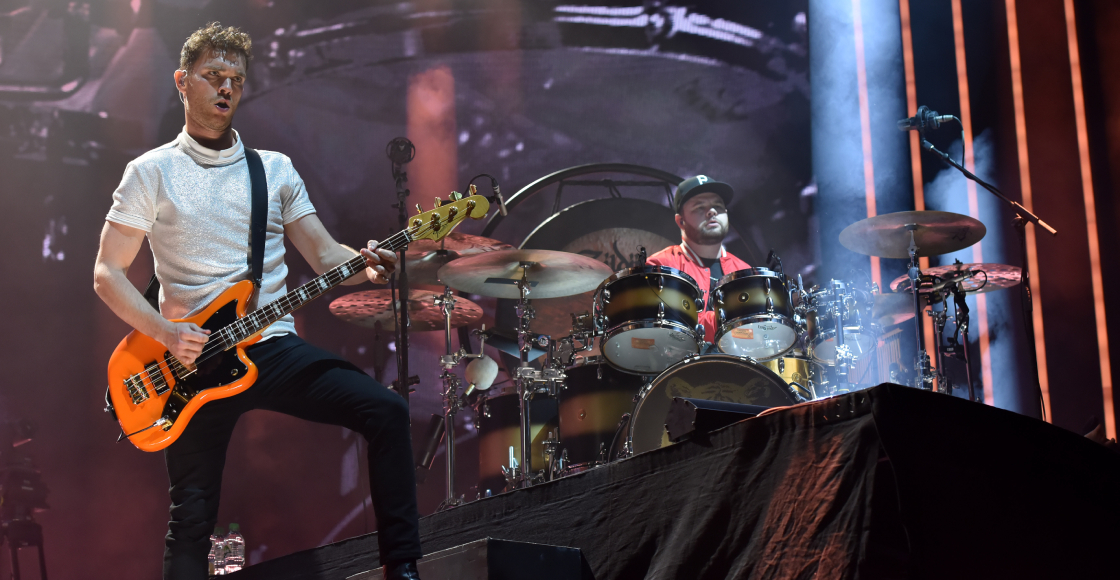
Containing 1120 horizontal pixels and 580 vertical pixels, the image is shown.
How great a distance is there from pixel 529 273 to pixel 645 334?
2.66ft

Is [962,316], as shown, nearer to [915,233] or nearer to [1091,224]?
[915,233]

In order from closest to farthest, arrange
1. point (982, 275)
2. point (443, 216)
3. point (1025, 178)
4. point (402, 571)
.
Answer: point (402, 571), point (443, 216), point (982, 275), point (1025, 178)

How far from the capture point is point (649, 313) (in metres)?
4.38

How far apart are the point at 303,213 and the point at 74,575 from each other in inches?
150

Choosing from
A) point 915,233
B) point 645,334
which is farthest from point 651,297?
point 915,233

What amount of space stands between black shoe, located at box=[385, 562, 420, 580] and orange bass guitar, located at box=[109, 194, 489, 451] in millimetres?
732

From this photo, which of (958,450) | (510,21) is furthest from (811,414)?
(510,21)

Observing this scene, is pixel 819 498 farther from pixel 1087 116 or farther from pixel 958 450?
pixel 1087 116

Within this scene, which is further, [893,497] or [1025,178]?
[1025,178]

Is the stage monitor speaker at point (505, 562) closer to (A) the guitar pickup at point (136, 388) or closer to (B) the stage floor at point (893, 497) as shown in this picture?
(B) the stage floor at point (893, 497)

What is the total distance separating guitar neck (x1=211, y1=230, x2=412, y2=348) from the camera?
267 centimetres

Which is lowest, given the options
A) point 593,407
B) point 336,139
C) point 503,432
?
point 503,432

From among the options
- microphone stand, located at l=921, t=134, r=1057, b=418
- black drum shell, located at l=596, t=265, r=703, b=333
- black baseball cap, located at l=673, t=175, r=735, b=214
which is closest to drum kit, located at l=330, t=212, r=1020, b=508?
black drum shell, located at l=596, t=265, r=703, b=333

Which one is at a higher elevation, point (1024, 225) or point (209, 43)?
point (209, 43)
